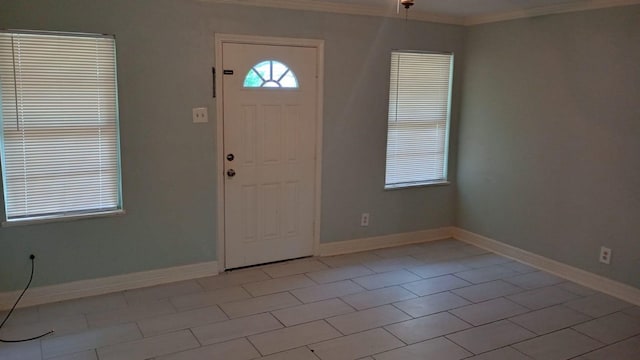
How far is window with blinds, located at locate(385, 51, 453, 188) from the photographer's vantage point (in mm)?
5047

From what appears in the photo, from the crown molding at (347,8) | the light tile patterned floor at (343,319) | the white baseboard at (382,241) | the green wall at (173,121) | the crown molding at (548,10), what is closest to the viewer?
the light tile patterned floor at (343,319)

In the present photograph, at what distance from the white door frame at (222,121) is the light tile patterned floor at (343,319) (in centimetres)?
32

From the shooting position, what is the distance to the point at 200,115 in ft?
13.5

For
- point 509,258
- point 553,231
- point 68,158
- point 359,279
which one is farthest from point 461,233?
point 68,158

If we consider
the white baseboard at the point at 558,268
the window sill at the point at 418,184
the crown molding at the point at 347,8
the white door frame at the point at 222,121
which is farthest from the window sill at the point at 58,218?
the white baseboard at the point at 558,268

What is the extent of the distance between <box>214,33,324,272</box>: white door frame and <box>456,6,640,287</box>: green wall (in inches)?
65.1

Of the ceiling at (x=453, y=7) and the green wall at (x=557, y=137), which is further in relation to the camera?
the ceiling at (x=453, y=7)

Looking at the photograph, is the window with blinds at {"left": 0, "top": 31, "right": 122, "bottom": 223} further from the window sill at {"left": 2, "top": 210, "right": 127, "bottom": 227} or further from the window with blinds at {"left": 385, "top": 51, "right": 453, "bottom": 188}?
the window with blinds at {"left": 385, "top": 51, "right": 453, "bottom": 188}

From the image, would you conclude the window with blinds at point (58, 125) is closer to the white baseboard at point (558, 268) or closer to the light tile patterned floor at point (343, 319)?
the light tile patterned floor at point (343, 319)

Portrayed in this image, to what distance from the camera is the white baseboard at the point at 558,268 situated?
4.00 metres

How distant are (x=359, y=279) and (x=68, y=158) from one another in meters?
2.43

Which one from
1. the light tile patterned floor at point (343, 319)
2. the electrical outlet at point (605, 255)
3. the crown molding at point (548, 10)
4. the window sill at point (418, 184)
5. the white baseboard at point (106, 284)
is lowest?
the light tile patterned floor at point (343, 319)

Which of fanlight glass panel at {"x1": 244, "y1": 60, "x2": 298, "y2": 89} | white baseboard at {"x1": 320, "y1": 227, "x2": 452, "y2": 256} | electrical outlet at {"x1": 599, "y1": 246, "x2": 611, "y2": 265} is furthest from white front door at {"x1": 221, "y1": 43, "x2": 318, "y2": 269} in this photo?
electrical outlet at {"x1": 599, "y1": 246, "x2": 611, "y2": 265}

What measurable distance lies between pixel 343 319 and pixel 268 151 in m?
1.64
